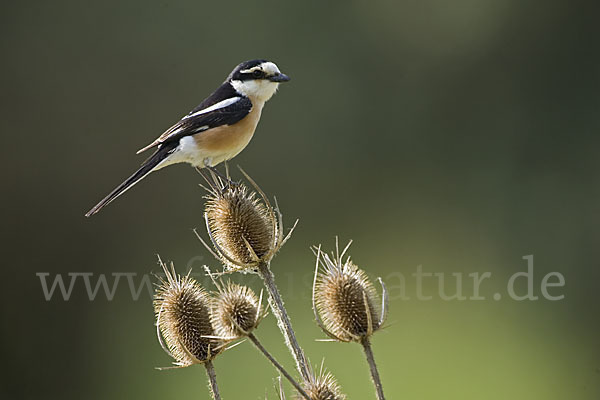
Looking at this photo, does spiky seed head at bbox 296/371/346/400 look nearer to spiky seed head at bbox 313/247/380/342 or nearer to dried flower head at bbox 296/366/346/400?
dried flower head at bbox 296/366/346/400

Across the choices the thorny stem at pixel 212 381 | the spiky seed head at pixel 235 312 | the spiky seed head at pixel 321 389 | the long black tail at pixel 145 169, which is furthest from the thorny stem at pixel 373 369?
the long black tail at pixel 145 169

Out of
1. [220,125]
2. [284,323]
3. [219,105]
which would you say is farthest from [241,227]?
[219,105]

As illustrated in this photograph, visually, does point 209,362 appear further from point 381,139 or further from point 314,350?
point 381,139

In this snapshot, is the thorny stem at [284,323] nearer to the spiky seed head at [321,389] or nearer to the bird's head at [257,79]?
the spiky seed head at [321,389]

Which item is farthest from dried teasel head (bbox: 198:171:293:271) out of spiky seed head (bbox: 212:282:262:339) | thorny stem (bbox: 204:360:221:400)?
thorny stem (bbox: 204:360:221:400)

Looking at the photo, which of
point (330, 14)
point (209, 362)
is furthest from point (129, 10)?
point (209, 362)

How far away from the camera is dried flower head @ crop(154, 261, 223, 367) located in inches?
116

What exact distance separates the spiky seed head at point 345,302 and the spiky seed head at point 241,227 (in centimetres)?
28

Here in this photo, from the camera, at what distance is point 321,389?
2613mm

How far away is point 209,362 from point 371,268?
6.19m

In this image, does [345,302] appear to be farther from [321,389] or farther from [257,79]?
[257,79]

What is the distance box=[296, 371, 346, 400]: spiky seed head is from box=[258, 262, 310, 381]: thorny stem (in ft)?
0.10

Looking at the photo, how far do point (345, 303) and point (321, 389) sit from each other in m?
0.44

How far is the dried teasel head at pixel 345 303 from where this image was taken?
2.88 meters
